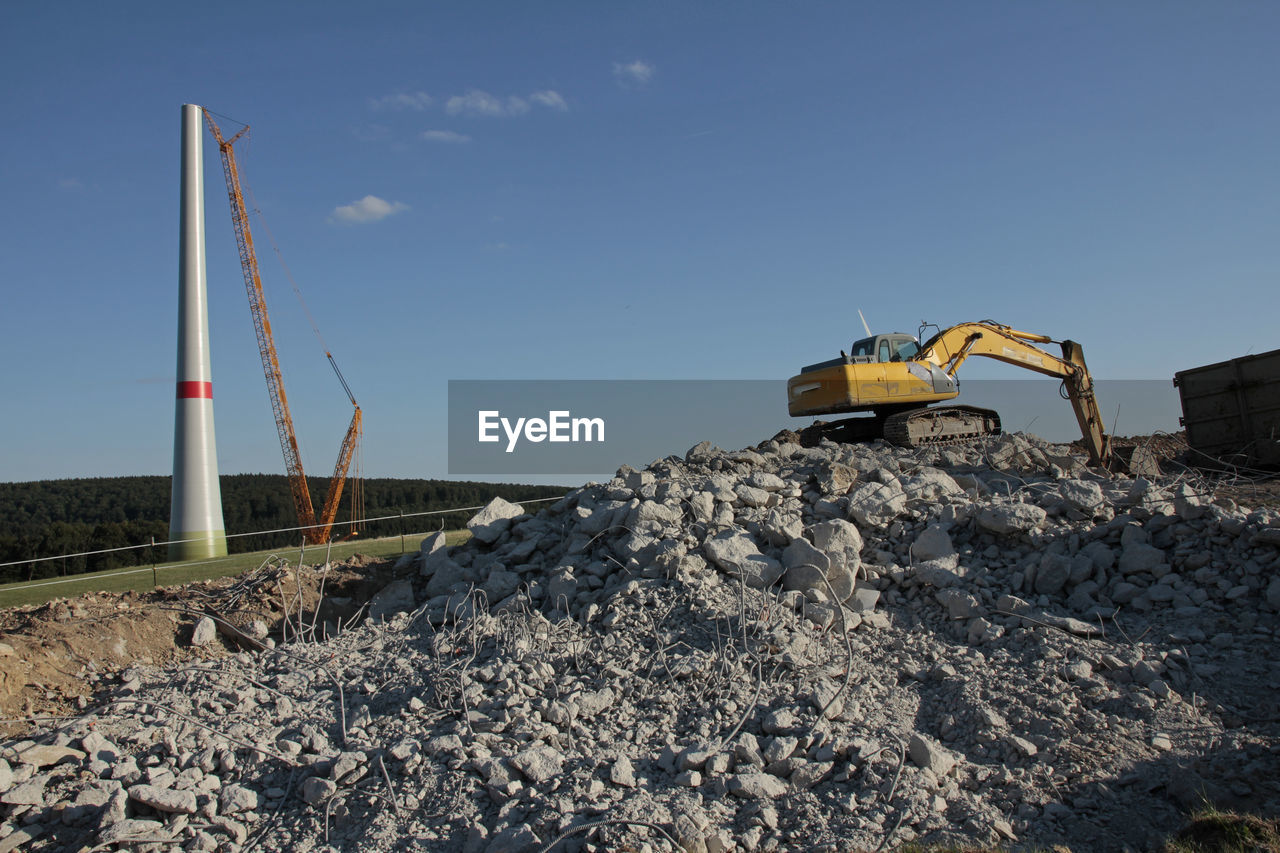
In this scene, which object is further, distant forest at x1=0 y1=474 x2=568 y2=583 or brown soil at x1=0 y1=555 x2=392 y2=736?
distant forest at x1=0 y1=474 x2=568 y2=583

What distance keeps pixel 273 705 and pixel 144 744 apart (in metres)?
0.83

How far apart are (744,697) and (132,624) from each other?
224 inches

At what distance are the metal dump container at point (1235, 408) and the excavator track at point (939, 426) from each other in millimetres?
3732

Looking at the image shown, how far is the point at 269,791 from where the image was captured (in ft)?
15.7

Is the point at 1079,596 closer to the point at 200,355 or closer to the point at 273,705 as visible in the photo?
the point at 273,705

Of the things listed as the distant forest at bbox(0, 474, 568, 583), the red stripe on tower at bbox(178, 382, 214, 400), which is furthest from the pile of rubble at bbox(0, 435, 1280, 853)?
the distant forest at bbox(0, 474, 568, 583)

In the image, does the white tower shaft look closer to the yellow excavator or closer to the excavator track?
the yellow excavator

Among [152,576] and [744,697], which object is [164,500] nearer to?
[152,576]

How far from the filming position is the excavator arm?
15.8m

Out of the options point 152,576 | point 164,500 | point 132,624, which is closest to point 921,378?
point 132,624

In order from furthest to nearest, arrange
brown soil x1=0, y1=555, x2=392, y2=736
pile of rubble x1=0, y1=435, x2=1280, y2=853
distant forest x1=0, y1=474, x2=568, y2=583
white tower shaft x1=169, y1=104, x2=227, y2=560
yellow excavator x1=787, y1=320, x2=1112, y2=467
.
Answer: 1. distant forest x1=0, y1=474, x2=568, y2=583
2. white tower shaft x1=169, y1=104, x2=227, y2=560
3. yellow excavator x1=787, y1=320, x2=1112, y2=467
4. brown soil x1=0, y1=555, x2=392, y2=736
5. pile of rubble x1=0, y1=435, x2=1280, y2=853

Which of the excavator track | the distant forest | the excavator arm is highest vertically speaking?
the excavator arm

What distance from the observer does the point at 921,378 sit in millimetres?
15695

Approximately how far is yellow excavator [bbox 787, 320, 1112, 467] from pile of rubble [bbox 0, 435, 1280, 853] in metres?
7.08
